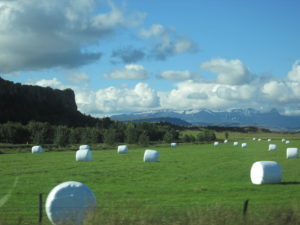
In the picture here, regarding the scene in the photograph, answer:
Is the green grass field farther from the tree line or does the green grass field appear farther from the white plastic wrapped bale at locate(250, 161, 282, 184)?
the tree line

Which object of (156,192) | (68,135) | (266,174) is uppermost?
(68,135)

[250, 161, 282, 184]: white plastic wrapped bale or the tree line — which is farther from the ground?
the tree line

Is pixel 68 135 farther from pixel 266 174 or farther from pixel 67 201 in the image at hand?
pixel 67 201

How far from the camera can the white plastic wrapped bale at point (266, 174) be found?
2523cm

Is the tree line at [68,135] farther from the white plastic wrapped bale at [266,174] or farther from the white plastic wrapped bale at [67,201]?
the white plastic wrapped bale at [67,201]

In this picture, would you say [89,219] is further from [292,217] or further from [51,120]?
[51,120]

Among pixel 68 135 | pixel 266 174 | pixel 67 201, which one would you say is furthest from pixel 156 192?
pixel 68 135

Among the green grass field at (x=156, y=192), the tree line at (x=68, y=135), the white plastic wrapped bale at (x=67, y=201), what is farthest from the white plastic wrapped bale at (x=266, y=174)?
the tree line at (x=68, y=135)

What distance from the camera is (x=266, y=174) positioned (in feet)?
82.7

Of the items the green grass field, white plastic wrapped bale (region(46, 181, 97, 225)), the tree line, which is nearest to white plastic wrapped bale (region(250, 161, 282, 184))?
the green grass field

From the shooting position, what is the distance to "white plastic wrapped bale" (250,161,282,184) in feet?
82.8

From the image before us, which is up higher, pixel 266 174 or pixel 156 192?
pixel 266 174

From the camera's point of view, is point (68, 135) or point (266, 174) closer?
point (266, 174)

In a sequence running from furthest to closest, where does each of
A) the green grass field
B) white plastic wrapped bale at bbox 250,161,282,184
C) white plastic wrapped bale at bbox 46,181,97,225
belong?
white plastic wrapped bale at bbox 250,161,282,184, the green grass field, white plastic wrapped bale at bbox 46,181,97,225
